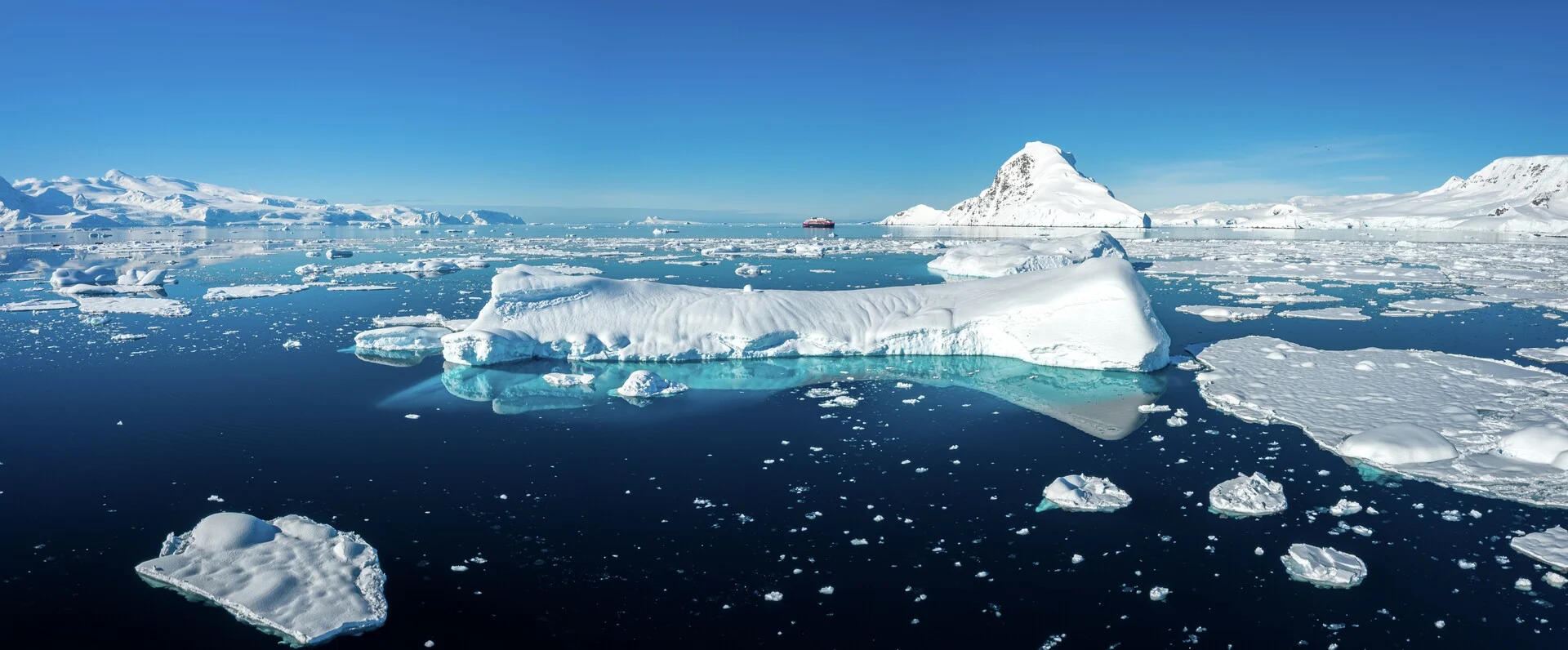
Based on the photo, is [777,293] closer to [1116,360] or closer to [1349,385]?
[1116,360]

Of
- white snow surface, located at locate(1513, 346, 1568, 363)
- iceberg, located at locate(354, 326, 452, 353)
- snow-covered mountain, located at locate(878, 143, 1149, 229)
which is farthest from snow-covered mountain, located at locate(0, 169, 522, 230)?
white snow surface, located at locate(1513, 346, 1568, 363)

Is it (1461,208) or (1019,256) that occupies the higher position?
(1461,208)

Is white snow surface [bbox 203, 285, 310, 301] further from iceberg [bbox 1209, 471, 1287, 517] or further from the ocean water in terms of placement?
iceberg [bbox 1209, 471, 1287, 517]

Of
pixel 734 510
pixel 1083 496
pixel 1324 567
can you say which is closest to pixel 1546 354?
pixel 1324 567

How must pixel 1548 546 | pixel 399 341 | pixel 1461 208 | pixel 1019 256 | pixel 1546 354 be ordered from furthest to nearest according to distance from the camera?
pixel 1461 208
pixel 1019 256
pixel 399 341
pixel 1546 354
pixel 1548 546

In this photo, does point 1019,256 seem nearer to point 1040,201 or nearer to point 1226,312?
point 1226,312

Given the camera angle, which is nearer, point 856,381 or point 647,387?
point 647,387

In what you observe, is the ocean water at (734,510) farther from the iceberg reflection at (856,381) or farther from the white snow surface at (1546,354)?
the white snow surface at (1546,354)
